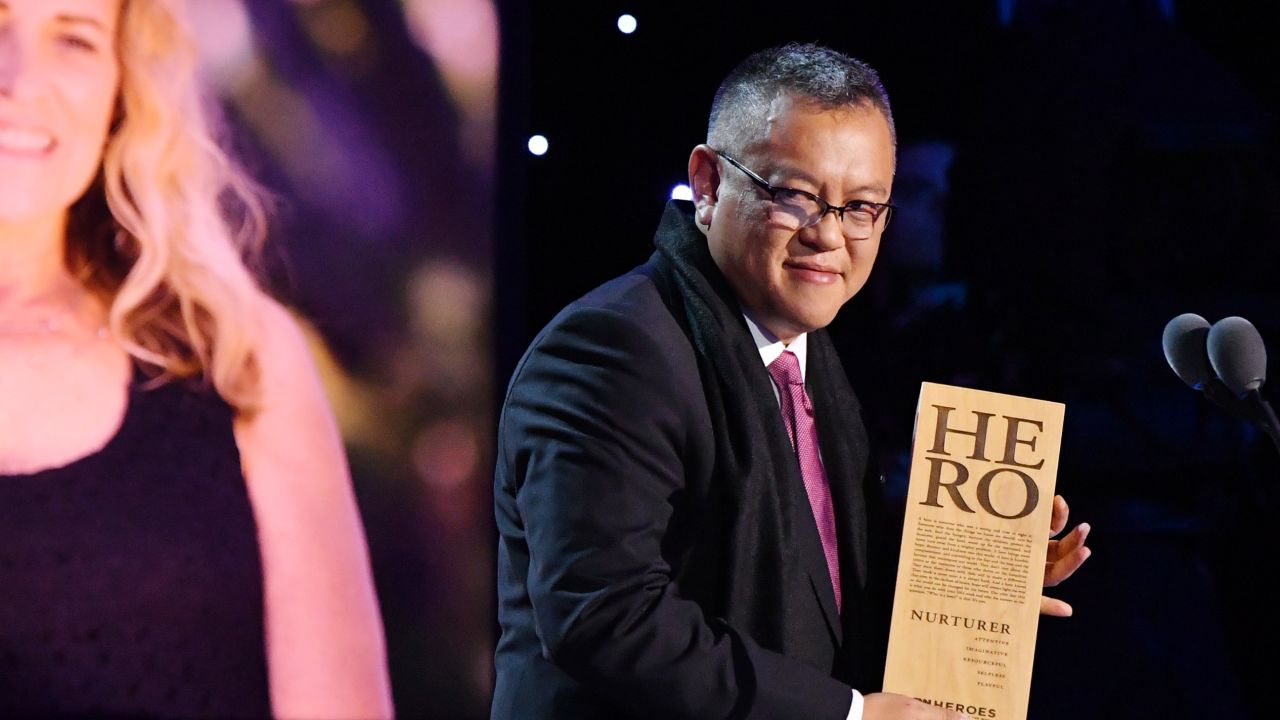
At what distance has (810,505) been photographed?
161cm

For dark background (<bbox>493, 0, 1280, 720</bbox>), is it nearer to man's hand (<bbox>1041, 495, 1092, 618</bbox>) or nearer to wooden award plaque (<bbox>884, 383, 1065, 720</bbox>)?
man's hand (<bbox>1041, 495, 1092, 618</bbox>)

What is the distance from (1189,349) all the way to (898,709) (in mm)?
648

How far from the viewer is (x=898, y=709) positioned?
1.51 meters

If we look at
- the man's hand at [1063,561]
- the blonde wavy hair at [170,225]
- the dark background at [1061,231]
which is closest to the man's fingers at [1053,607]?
the man's hand at [1063,561]

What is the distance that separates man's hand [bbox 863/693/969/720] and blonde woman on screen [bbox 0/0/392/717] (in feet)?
6.16

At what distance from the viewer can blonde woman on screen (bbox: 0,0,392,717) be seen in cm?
274

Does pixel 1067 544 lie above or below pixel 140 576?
above

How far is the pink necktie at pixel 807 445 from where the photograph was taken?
5.46 ft

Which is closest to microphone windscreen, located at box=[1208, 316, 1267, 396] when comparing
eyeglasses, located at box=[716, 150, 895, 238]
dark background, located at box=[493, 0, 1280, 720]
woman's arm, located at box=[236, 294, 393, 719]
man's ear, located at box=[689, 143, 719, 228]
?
eyeglasses, located at box=[716, 150, 895, 238]

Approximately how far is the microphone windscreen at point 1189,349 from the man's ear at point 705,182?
0.64 m

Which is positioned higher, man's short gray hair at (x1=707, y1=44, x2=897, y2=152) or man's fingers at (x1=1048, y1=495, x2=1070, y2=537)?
man's short gray hair at (x1=707, y1=44, x2=897, y2=152)

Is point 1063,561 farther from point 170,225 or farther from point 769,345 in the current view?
point 170,225

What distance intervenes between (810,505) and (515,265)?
1.86 metres

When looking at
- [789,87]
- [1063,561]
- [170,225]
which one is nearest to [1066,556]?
[1063,561]
